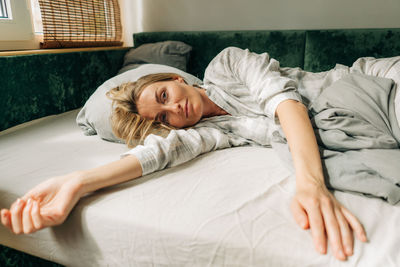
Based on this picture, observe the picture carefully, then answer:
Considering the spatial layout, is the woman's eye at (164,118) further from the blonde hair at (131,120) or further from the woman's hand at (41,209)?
the woman's hand at (41,209)

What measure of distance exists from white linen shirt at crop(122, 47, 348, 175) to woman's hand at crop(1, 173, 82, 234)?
186mm

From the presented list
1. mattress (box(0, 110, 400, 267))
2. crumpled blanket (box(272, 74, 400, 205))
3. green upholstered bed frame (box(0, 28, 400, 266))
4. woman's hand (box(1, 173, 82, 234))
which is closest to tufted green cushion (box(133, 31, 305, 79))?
green upholstered bed frame (box(0, 28, 400, 266))

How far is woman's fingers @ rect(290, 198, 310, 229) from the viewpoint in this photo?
52cm

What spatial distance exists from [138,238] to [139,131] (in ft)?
1.43

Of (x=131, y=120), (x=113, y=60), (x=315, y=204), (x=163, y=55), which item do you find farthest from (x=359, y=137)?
(x=113, y=60)

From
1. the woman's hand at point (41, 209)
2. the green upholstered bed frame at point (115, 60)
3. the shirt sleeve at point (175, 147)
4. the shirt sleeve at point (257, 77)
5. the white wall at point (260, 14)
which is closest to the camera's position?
the woman's hand at point (41, 209)

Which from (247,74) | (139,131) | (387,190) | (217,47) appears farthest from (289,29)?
(387,190)

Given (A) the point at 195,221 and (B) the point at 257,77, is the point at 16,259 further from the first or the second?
(B) the point at 257,77

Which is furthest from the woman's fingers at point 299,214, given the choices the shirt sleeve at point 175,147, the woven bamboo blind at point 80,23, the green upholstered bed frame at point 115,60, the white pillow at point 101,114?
the woven bamboo blind at point 80,23

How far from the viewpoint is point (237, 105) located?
3.31 ft

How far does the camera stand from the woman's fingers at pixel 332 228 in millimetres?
464

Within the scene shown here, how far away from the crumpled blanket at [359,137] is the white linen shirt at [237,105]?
110 millimetres

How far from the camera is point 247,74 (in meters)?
1.01

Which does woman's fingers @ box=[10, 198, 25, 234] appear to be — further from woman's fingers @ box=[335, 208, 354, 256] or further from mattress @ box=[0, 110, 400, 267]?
woman's fingers @ box=[335, 208, 354, 256]
